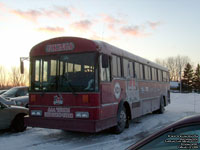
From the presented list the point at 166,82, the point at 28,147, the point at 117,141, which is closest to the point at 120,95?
the point at 117,141

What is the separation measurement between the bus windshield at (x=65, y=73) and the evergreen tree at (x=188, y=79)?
83367 mm

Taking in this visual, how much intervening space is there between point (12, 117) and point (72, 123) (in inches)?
105

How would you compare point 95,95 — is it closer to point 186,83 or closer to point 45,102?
point 45,102

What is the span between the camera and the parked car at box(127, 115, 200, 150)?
2.46 metres

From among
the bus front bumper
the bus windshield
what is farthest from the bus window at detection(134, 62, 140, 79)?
the bus windshield

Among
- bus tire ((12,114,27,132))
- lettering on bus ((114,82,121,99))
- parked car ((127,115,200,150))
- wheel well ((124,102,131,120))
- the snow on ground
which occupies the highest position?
lettering on bus ((114,82,121,99))

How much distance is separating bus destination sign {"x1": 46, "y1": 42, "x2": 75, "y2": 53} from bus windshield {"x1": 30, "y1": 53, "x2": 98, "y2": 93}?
196 millimetres

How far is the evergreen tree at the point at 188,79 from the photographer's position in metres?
86.4

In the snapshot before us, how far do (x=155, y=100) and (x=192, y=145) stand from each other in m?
11.8

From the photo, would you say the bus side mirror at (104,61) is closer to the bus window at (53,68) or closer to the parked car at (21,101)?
the bus window at (53,68)

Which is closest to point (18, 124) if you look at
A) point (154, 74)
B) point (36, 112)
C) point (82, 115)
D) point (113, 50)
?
point (36, 112)

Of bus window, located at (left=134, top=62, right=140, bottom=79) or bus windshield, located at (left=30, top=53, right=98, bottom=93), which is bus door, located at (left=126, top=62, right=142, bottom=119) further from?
bus windshield, located at (left=30, top=53, right=98, bottom=93)

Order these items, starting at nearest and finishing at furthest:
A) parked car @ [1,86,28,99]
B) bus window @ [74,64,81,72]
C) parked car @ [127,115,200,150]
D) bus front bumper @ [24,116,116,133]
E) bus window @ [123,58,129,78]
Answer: parked car @ [127,115,200,150], bus front bumper @ [24,116,116,133], bus window @ [74,64,81,72], bus window @ [123,58,129,78], parked car @ [1,86,28,99]

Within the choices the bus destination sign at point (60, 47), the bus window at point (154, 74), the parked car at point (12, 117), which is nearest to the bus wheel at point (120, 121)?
the bus destination sign at point (60, 47)
